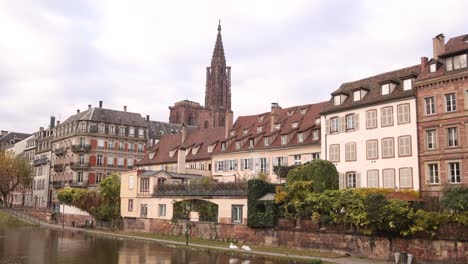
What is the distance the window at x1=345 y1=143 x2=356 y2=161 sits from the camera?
45.4 m

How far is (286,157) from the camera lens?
55.0 meters

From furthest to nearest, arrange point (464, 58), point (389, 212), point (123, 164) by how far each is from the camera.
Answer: point (123, 164)
point (464, 58)
point (389, 212)

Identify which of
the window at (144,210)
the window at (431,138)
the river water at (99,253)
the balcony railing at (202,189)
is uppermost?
the window at (431,138)

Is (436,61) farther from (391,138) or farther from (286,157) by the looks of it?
(286,157)

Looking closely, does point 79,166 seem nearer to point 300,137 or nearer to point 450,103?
point 300,137

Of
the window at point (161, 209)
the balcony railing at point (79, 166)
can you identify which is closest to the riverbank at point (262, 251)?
the window at point (161, 209)

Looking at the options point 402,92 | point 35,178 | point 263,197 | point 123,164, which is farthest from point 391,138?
point 35,178

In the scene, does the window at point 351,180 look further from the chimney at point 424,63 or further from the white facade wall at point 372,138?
the chimney at point 424,63

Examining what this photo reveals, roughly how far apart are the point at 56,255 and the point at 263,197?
16573 millimetres

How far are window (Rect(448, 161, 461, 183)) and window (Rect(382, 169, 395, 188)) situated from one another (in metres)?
4.78

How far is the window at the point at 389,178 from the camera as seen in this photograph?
138 feet

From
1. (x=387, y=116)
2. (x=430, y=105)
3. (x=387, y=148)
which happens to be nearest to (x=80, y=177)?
(x=387, y=148)

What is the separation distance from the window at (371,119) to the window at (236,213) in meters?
13.3

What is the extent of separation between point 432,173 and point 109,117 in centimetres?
6498
